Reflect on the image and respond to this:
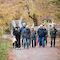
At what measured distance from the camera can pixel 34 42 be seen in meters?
21.4

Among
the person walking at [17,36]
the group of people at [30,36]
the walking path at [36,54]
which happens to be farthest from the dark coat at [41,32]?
the person walking at [17,36]

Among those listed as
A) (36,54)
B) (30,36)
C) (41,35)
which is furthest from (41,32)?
(36,54)

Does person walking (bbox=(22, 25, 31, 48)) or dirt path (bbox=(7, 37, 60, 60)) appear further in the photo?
person walking (bbox=(22, 25, 31, 48))

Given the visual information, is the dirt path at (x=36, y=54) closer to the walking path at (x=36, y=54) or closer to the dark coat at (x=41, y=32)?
the walking path at (x=36, y=54)

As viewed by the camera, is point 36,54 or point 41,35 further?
point 41,35

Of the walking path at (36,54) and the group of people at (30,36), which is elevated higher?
the group of people at (30,36)

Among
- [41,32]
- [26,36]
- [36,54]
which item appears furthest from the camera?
[41,32]

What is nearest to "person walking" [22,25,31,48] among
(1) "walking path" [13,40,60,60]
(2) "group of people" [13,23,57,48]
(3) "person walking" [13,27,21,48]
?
(2) "group of people" [13,23,57,48]

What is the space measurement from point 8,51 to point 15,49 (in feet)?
2.81

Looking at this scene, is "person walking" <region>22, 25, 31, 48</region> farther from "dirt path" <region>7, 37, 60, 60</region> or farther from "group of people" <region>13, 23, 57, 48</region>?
"dirt path" <region>7, 37, 60, 60</region>

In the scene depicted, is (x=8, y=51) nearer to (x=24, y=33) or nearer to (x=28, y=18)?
(x=24, y=33)

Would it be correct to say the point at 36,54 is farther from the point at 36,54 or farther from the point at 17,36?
the point at 17,36

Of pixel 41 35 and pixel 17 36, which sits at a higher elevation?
pixel 41 35

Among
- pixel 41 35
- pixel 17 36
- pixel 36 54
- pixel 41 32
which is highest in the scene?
pixel 41 32
